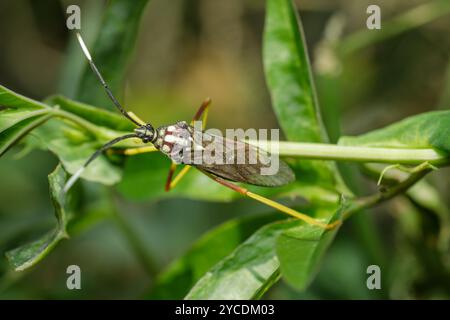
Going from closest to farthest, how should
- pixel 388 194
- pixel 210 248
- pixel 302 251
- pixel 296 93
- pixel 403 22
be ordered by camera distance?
pixel 302 251 → pixel 388 194 → pixel 296 93 → pixel 210 248 → pixel 403 22

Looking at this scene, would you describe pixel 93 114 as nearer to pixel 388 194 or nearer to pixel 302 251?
pixel 302 251

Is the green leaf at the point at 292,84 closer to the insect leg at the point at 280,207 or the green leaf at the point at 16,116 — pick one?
the insect leg at the point at 280,207

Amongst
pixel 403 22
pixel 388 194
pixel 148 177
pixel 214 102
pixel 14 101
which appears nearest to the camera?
pixel 14 101

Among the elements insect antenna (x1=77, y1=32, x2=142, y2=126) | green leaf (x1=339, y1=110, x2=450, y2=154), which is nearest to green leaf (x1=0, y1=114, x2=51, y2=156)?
insect antenna (x1=77, y1=32, x2=142, y2=126)

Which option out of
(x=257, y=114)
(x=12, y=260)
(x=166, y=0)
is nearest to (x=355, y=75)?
(x=257, y=114)

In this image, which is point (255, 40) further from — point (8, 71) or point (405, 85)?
point (8, 71)

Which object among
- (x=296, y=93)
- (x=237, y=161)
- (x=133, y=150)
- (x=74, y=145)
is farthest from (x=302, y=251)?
(x=74, y=145)

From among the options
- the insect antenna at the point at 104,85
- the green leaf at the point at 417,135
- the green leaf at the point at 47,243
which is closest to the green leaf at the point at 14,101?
the green leaf at the point at 47,243
